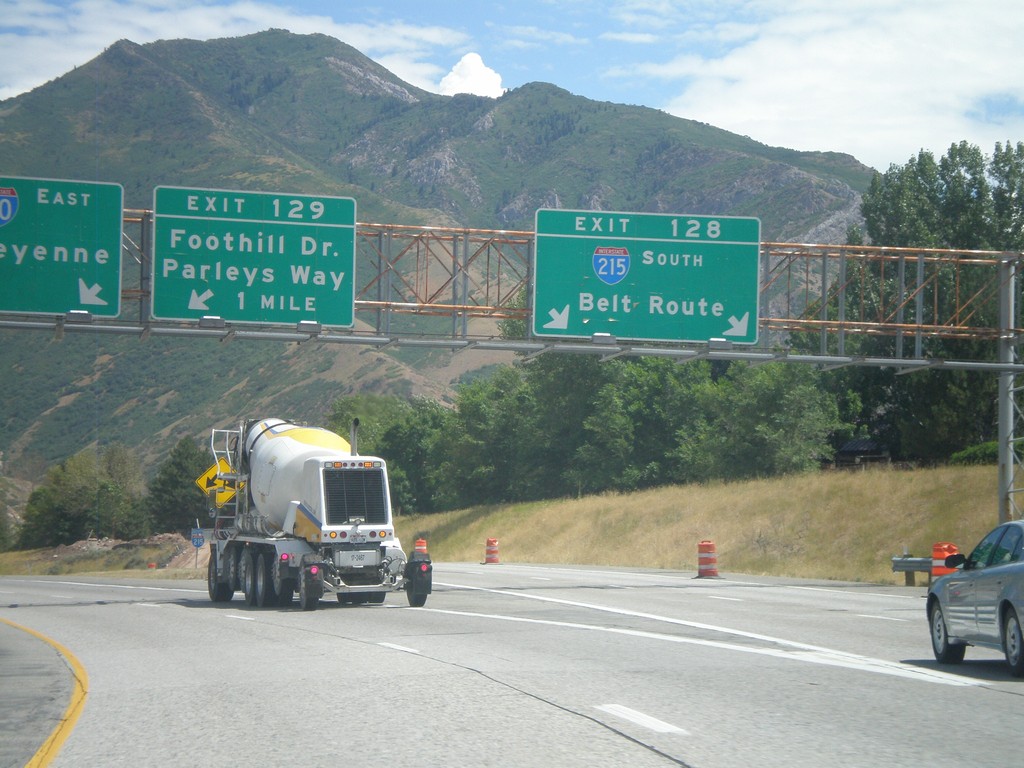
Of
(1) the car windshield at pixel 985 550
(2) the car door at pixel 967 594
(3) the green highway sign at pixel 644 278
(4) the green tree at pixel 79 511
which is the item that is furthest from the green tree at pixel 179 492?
(1) the car windshield at pixel 985 550

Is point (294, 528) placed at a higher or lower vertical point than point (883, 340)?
lower

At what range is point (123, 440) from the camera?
138750 millimetres

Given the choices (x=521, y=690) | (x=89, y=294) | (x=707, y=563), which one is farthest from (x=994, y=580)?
(x=707, y=563)

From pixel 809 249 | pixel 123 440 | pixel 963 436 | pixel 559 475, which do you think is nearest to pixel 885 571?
pixel 809 249

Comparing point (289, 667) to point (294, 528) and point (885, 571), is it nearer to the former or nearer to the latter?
point (294, 528)

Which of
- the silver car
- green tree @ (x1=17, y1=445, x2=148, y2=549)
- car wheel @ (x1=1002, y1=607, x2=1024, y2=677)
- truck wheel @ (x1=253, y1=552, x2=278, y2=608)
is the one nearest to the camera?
car wheel @ (x1=1002, y1=607, x2=1024, y2=677)

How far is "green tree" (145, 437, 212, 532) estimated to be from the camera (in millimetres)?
96062

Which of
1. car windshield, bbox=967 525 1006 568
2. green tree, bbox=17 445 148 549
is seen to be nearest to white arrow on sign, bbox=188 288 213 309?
car windshield, bbox=967 525 1006 568

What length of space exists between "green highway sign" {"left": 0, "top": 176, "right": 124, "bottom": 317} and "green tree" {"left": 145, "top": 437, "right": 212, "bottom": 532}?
66.2 m

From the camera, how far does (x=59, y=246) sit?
1070 inches

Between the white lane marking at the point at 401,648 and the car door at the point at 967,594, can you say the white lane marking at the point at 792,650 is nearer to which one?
the car door at the point at 967,594

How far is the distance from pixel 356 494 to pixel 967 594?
13.9 m

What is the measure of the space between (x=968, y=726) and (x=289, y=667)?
24.7ft

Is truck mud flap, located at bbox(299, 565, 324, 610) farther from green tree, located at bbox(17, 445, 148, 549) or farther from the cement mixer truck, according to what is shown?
green tree, located at bbox(17, 445, 148, 549)
